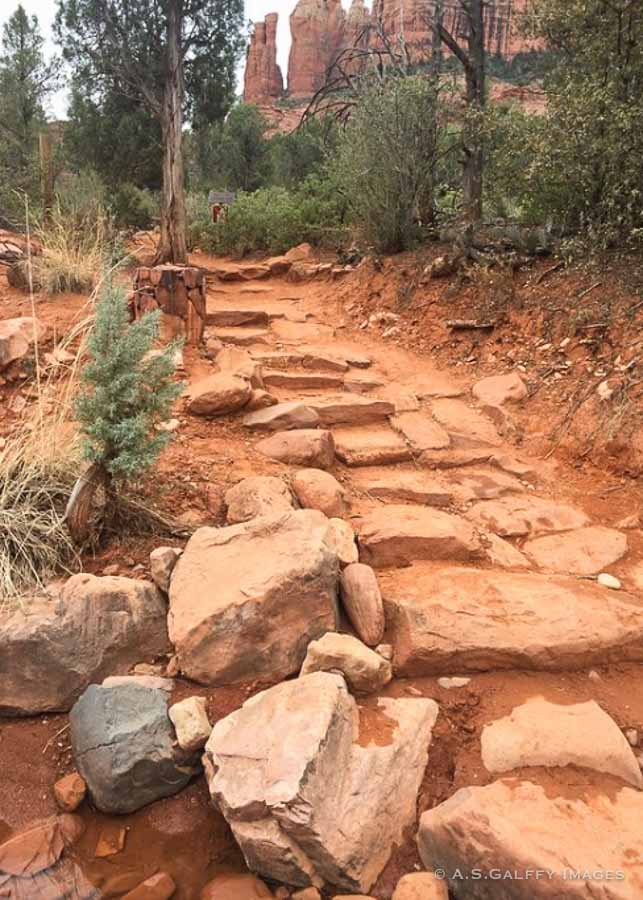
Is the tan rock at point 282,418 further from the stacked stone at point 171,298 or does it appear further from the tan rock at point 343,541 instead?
the stacked stone at point 171,298

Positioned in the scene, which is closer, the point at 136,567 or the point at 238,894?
the point at 238,894

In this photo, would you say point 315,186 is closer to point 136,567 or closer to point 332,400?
point 332,400

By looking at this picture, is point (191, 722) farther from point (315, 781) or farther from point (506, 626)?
point (506, 626)

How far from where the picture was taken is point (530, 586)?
2.54 metres

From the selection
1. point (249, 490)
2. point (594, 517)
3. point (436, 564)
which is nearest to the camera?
point (436, 564)

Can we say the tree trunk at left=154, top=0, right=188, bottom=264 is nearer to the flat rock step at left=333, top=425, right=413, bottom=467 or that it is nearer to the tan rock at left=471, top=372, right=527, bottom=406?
the tan rock at left=471, top=372, right=527, bottom=406

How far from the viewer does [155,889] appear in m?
1.70

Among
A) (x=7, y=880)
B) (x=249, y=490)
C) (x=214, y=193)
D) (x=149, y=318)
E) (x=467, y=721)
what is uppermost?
(x=214, y=193)

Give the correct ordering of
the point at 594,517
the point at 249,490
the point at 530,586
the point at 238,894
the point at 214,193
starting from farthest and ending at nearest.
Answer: the point at 214,193, the point at 594,517, the point at 249,490, the point at 530,586, the point at 238,894

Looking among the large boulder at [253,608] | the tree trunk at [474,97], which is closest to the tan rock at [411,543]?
the large boulder at [253,608]

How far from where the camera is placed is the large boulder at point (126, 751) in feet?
6.39

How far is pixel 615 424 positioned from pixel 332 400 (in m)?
1.77

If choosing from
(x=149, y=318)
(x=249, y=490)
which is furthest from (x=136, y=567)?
(x=149, y=318)

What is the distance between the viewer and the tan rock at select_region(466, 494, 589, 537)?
3.12 meters
